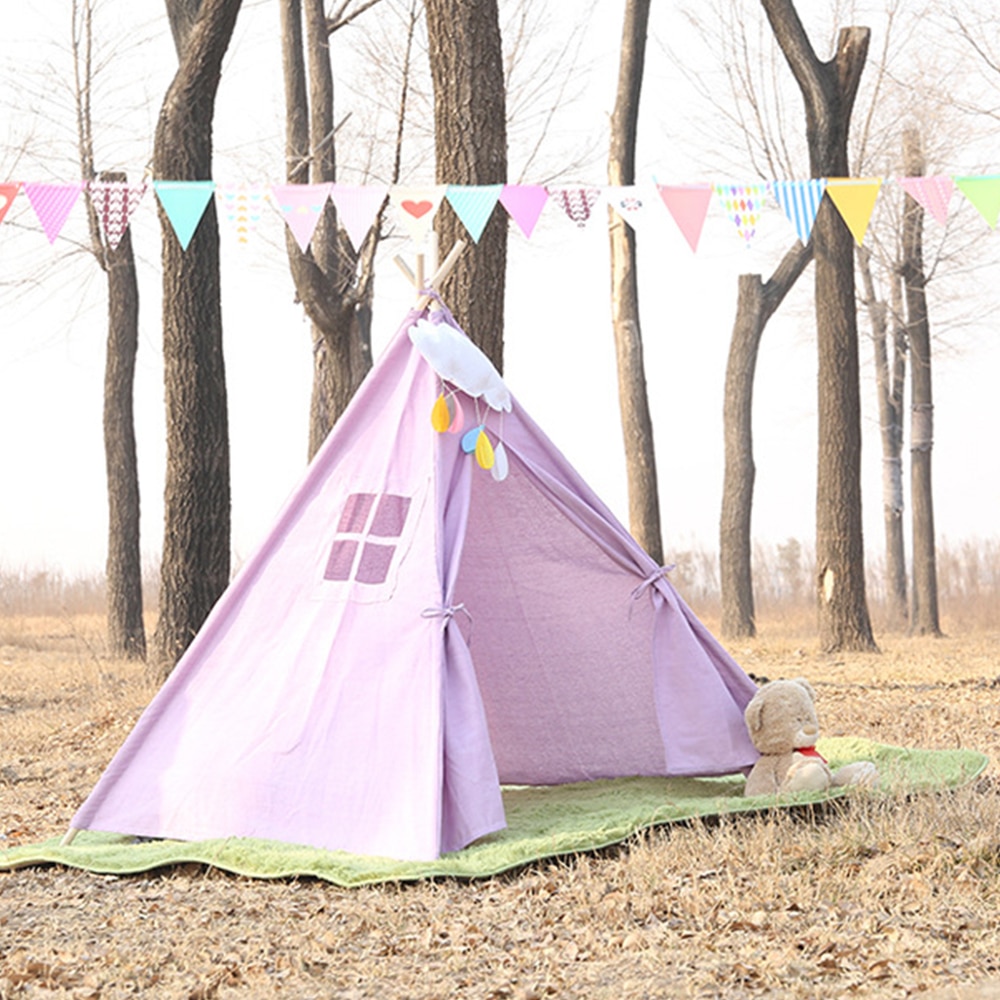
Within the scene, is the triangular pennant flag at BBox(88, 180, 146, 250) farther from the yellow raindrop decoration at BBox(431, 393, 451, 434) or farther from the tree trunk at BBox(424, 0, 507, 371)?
the yellow raindrop decoration at BBox(431, 393, 451, 434)

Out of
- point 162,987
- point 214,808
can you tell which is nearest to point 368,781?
point 214,808

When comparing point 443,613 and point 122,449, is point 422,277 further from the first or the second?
point 122,449

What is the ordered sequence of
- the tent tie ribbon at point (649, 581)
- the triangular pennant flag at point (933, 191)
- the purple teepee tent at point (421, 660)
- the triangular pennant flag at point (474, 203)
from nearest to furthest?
the purple teepee tent at point (421, 660)
the tent tie ribbon at point (649, 581)
the triangular pennant flag at point (474, 203)
the triangular pennant flag at point (933, 191)

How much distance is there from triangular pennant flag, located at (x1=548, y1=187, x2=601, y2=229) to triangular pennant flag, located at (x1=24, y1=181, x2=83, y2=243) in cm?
284

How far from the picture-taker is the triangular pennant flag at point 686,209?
8.88m

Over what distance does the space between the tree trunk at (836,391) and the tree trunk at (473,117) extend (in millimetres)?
5753

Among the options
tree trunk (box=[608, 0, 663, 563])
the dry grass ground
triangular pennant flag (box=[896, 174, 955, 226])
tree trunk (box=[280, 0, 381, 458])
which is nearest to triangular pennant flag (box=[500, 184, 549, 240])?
triangular pennant flag (box=[896, 174, 955, 226])

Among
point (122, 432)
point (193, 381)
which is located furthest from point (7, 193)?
point (122, 432)

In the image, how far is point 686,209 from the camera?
8914 millimetres

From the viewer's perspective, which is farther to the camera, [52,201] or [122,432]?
[122,432]

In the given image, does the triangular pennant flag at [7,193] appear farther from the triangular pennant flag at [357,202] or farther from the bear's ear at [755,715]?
the bear's ear at [755,715]

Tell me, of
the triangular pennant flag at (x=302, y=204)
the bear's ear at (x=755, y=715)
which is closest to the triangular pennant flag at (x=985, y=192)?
the triangular pennant flag at (x=302, y=204)

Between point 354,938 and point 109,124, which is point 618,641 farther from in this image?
point 109,124

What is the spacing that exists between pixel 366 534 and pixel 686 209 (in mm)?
4140
